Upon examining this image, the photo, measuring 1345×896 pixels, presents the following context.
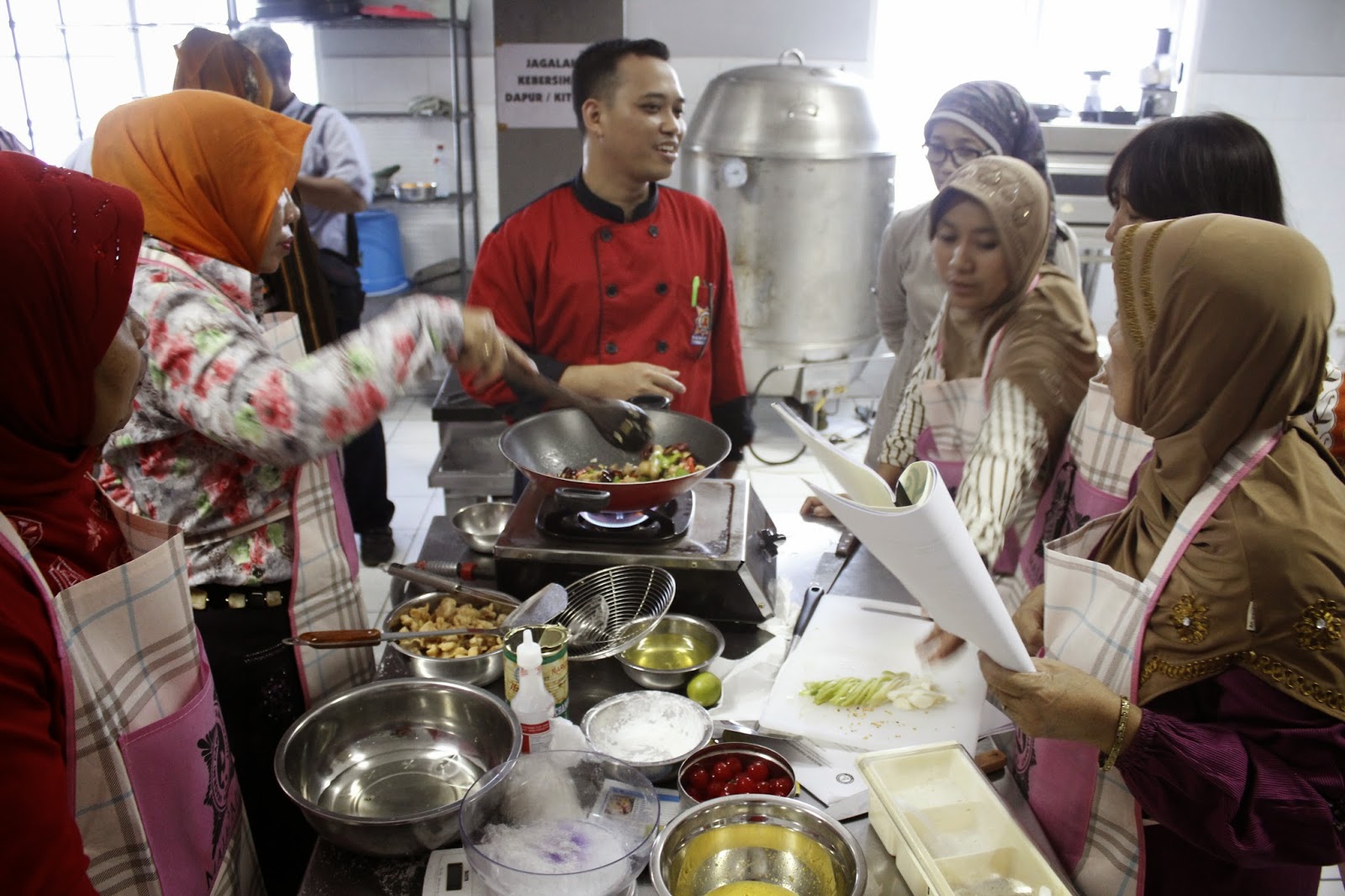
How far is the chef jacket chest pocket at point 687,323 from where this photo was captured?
2568 millimetres

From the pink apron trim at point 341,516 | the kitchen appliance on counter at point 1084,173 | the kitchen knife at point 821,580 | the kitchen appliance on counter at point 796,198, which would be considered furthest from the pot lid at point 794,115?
the pink apron trim at point 341,516

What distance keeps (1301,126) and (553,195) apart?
4813mm

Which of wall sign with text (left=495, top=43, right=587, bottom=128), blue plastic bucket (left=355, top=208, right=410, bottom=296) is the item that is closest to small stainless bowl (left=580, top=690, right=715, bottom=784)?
wall sign with text (left=495, top=43, right=587, bottom=128)

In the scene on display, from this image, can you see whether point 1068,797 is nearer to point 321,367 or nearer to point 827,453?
point 827,453

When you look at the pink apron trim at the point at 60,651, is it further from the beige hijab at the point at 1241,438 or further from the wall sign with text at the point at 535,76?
A: the wall sign with text at the point at 535,76

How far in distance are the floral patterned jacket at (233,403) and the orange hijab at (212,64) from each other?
5.04ft

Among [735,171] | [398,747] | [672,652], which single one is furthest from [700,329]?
[735,171]

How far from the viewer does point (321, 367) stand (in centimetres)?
135

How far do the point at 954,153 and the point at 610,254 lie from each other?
1071 millimetres

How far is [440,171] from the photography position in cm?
563

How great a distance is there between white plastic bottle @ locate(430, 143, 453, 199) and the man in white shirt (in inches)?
70.1

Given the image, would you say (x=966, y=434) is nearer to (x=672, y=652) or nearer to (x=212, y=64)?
(x=672, y=652)

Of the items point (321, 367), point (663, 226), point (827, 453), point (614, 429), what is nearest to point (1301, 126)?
point (663, 226)

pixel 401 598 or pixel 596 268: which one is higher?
pixel 596 268
